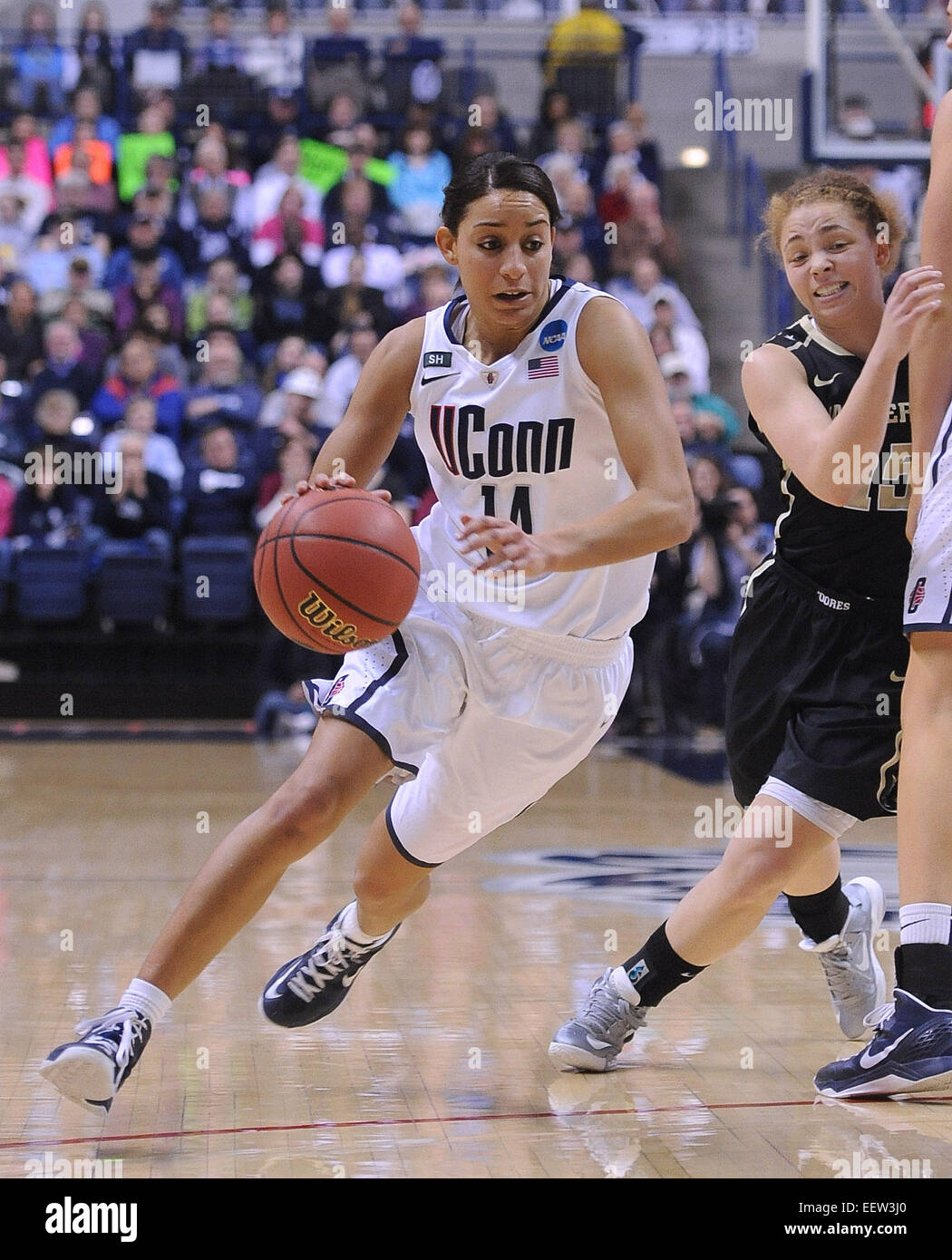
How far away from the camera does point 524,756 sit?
3.63 meters

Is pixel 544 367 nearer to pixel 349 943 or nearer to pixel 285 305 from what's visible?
pixel 349 943

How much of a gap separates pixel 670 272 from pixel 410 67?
3.05 metres

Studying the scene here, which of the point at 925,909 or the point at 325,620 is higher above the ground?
the point at 325,620

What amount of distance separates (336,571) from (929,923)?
126cm

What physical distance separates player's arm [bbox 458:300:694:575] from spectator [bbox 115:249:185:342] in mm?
9512

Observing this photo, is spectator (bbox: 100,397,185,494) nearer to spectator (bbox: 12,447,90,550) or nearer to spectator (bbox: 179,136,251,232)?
spectator (bbox: 12,447,90,550)

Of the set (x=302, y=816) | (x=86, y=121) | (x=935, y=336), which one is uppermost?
(x=86, y=121)

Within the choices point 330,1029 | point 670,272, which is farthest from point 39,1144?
point 670,272

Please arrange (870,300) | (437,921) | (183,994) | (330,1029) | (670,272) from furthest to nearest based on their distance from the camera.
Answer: (670,272), (437,921), (183,994), (330,1029), (870,300)

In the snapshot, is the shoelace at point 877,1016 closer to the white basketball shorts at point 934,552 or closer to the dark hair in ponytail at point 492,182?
the white basketball shorts at point 934,552

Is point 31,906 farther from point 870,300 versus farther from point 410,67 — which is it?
point 410,67

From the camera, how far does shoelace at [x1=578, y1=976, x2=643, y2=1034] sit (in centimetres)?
364

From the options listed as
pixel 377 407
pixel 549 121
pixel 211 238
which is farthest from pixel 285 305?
pixel 377 407

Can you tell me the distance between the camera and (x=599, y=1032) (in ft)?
11.9
